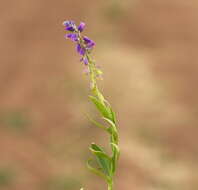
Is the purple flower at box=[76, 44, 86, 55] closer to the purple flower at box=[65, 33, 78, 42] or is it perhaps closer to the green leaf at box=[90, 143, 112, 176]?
the purple flower at box=[65, 33, 78, 42]

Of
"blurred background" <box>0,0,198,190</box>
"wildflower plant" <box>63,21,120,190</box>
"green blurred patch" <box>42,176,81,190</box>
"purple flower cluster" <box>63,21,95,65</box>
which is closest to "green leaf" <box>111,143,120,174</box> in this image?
"wildflower plant" <box>63,21,120,190</box>

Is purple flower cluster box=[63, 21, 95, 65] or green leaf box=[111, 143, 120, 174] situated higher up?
purple flower cluster box=[63, 21, 95, 65]

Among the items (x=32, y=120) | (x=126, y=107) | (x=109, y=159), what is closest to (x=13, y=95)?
(x=32, y=120)

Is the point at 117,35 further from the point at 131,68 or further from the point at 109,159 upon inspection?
the point at 109,159

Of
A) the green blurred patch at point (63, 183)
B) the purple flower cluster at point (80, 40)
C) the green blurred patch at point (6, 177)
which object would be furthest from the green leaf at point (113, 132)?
the green blurred patch at point (6, 177)

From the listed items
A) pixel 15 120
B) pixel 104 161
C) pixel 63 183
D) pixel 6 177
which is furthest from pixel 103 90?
pixel 104 161

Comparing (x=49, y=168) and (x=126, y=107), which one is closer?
(x=49, y=168)

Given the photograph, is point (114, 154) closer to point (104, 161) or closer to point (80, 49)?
point (104, 161)
